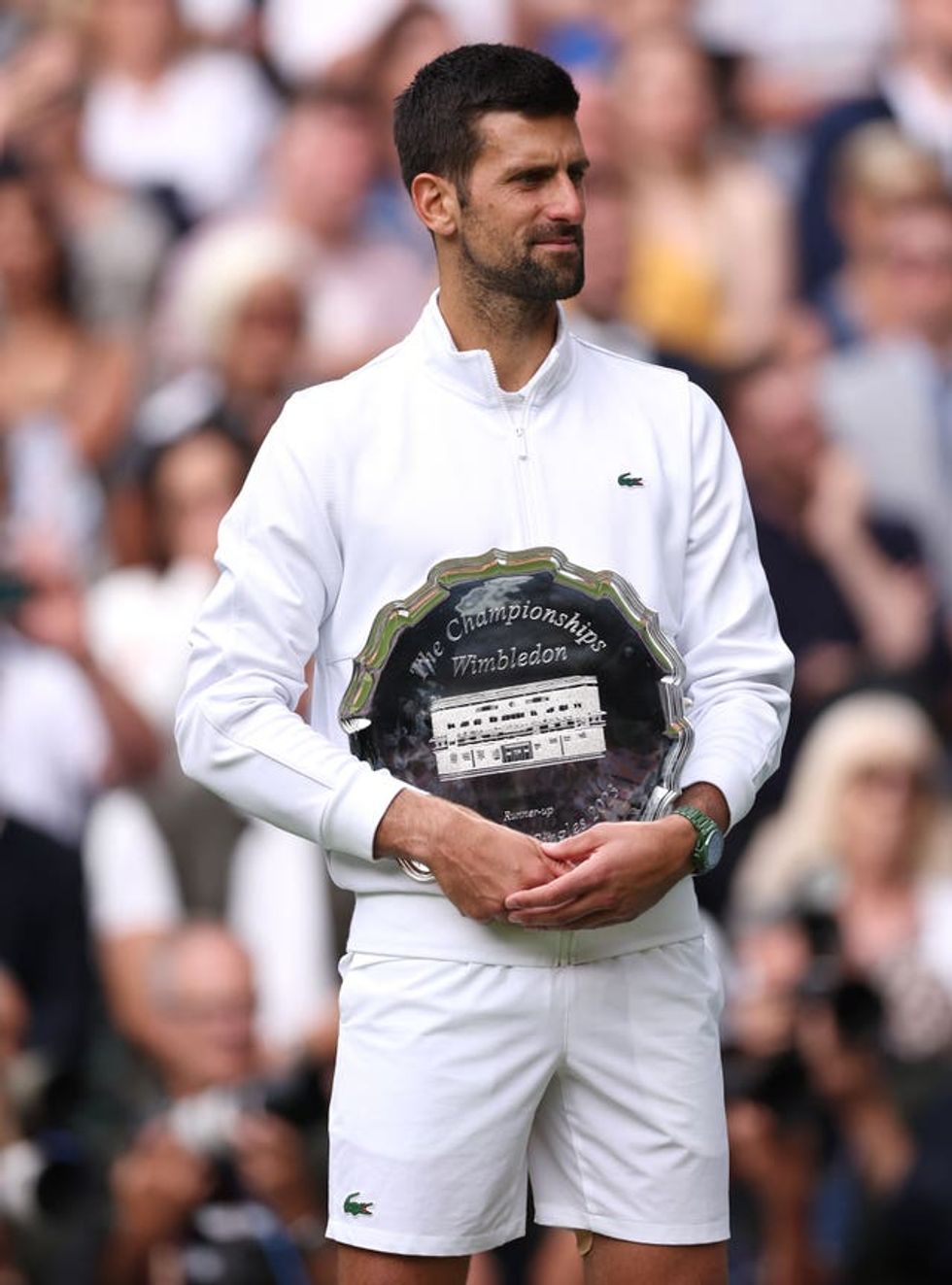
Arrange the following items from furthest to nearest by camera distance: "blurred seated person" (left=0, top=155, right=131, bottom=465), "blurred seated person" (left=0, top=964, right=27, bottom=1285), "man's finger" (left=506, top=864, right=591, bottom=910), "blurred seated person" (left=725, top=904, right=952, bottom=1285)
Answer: "blurred seated person" (left=0, top=155, right=131, bottom=465), "blurred seated person" (left=0, top=964, right=27, bottom=1285), "blurred seated person" (left=725, top=904, right=952, bottom=1285), "man's finger" (left=506, top=864, right=591, bottom=910)

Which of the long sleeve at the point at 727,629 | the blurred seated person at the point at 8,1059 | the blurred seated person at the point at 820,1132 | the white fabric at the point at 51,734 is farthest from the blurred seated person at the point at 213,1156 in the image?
the long sleeve at the point at 727,629

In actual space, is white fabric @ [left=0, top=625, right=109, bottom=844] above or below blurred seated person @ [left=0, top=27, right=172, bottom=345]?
Result: below

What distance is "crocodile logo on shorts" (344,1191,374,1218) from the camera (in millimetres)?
2551

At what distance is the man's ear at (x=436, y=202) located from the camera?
2666mm

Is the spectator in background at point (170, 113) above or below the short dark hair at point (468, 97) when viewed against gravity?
above

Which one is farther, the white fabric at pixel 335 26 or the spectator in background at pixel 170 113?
the spectator in background at pixel 170 113

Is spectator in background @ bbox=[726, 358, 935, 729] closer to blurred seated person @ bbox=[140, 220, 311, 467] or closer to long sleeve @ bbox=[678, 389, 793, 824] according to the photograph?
blurred seated person @ bbox=[140, 220, 311, 467]

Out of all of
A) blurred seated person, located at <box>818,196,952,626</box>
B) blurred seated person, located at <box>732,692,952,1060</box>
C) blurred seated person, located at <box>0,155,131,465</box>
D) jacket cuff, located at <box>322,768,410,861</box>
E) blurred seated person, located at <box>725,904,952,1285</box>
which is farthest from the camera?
blurred seated person, located at <box>0,155,131,465</box>

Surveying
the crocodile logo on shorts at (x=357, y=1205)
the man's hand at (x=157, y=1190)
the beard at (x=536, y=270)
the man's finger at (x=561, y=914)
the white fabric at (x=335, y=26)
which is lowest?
the man's hand at (x=157, y=1190)

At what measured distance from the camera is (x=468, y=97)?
2615 millimetres

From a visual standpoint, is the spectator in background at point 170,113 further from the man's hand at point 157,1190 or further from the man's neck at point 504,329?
the man's neck at point 504,329

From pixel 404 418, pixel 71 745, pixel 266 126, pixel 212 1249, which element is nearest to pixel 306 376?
pixel 266 126

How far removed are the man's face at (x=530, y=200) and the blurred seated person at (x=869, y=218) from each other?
3519 mm

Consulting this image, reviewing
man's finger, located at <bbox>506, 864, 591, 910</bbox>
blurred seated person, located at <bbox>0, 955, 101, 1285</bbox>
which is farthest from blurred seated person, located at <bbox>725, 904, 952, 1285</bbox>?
man's finger, located at <bbox>506, 864, 591, 910</bbox>
